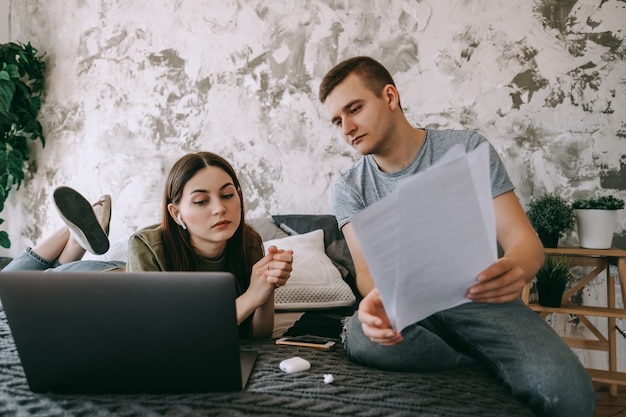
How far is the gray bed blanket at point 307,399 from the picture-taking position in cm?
78

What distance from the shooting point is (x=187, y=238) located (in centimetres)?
139

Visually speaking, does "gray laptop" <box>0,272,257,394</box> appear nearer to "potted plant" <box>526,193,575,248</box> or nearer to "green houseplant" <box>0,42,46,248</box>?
"potted plant" <box>526,193,575,248</box>

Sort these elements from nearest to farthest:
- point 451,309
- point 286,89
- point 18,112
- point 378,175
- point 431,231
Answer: point 431,231, point 451,309, point 378,175, point 286,89, point 18,112

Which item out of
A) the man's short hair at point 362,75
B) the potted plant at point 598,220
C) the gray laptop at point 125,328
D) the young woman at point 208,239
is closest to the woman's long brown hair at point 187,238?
the young woman at point 208,239

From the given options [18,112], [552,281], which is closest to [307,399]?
[552,281]

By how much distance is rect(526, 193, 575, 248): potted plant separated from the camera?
1.81m

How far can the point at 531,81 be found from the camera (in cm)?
204

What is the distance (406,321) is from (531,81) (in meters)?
1.70

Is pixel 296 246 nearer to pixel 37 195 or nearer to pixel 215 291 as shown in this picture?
pixel 215 291

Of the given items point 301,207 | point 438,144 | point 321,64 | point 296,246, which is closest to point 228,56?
point 321,64

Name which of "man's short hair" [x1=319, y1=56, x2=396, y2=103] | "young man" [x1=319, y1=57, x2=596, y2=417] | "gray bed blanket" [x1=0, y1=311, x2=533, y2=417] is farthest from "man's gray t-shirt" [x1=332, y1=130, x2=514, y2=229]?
"gray bed blanket" [x1=0, y1=311, x2=533, y2=417]

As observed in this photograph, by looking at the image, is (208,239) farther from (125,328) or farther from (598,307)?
(598,307)

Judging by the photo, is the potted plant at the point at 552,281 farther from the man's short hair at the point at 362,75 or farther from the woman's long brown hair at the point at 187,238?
the woman's long brown hair at the point at 187,238

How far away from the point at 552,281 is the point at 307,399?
1.28m
